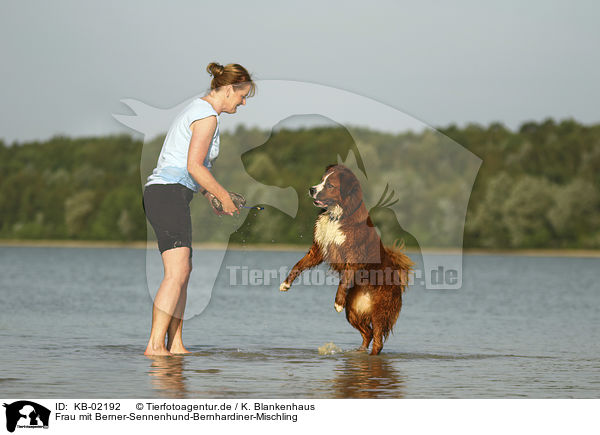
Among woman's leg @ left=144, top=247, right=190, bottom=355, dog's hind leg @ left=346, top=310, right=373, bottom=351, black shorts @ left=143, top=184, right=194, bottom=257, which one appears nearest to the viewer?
black shorts @ left=143, top=184, right=194, bottom=257

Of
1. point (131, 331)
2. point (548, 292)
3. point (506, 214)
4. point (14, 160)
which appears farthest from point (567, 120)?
point (131, 331)

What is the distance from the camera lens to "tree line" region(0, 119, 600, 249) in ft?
29.8

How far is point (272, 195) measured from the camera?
8.95 meters

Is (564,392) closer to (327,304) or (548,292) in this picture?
(327,304)

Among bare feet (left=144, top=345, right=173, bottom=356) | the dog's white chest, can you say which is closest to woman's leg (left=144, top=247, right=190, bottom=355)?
bare feet (left=144, top=345, right=173, bottom=356)

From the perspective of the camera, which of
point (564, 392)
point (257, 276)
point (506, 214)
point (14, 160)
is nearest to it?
point (564, 392)

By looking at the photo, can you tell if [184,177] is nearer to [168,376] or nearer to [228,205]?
[228,205]

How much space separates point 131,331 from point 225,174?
204 inches

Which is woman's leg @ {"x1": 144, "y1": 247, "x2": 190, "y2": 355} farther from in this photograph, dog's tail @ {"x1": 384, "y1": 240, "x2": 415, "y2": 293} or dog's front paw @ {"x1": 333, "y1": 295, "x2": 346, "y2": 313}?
dog's tail @ {"x1": 384, "y1": 240, "x2": 415, "y2": 293}

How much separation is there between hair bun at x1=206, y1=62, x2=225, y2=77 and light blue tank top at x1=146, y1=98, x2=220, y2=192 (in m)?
0.33

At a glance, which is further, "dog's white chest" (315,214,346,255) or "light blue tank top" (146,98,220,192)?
"dog's white chest" (315,214,346,255)
